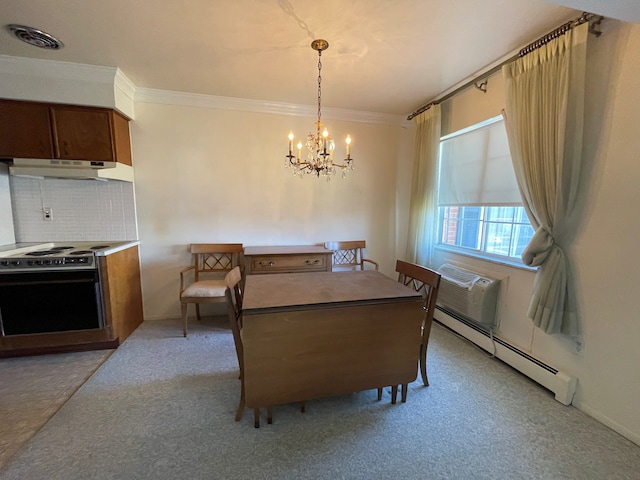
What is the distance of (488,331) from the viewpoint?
2.47 m

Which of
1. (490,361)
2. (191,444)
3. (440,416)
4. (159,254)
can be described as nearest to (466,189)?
(490,361)

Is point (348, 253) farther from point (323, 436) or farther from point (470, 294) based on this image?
point (323, 436)

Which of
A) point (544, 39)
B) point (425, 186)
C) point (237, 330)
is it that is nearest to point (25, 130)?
point (237, 330)

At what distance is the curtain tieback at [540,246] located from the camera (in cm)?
188

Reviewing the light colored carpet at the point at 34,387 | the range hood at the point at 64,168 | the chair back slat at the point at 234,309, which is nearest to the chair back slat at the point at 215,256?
the range hood at the point at 64,168

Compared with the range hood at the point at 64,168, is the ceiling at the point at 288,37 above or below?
above

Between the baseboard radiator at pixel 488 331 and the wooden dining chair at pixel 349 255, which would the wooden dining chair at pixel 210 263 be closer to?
the wooden dining chair at pixel 349 255

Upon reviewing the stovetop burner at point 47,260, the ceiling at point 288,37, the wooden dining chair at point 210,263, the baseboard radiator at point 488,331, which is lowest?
the baseboard radiator at point 488,331

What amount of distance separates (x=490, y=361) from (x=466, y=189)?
1.67 m

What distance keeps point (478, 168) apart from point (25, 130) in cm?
417

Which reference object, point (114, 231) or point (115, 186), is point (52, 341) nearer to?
point (114, 231)

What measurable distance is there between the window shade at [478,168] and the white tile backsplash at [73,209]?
3.54 m

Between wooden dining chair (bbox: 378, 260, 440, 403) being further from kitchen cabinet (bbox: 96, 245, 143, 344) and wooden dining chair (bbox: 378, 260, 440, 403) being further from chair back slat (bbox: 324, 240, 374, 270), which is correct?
kitchen cabinet (bbox: 96, 245, 143, 344)

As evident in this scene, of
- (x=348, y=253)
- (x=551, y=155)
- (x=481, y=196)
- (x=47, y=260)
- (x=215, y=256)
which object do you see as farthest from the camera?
(x=348, y=253)
